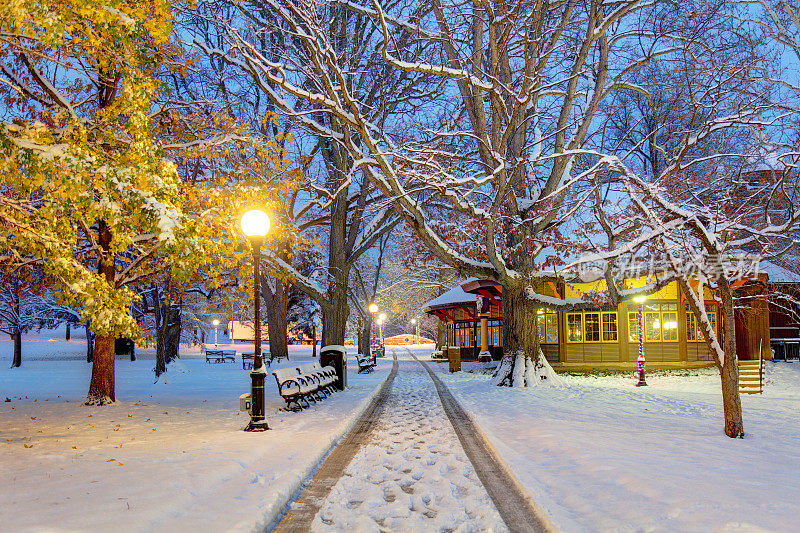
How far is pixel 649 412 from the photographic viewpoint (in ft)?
40.4

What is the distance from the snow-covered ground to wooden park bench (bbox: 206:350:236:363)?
2516 cm

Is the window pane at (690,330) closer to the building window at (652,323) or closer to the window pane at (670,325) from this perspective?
the window pane at (670,325)

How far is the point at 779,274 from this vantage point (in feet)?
89.8

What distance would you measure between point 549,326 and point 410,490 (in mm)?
23277

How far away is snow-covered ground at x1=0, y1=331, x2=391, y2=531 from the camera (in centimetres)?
475

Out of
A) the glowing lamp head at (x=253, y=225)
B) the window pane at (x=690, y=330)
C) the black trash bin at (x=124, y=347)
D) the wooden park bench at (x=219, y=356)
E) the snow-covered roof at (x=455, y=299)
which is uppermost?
the glowing lamp head at (x=253, y=225)

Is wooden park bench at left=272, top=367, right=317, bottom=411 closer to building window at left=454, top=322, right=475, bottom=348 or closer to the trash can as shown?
the trash can

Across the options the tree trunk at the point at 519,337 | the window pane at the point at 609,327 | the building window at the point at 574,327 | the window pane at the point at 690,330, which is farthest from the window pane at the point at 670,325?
the tree trunk at the point at 519,337

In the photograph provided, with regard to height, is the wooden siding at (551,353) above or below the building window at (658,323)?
below

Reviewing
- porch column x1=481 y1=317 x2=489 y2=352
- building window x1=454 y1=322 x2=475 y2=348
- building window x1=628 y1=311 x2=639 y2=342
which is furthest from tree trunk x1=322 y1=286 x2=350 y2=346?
building window x1=454 y1=322 x2=475 y2=348

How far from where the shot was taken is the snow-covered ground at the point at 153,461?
4.75 metres

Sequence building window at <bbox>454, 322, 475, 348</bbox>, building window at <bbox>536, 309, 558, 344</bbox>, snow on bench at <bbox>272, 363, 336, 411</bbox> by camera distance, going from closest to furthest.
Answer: snow on bench at <bbox>272, 363, 336, 411</bbox> → building window at <bbox>536, 309, 558, 344</bbox> → building window at <bbox>454, 322, 475, 348</bbox>

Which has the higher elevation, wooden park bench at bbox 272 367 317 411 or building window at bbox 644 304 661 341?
building window at bbox 644 304 661 341

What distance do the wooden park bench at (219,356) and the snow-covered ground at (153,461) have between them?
82.6 feet
